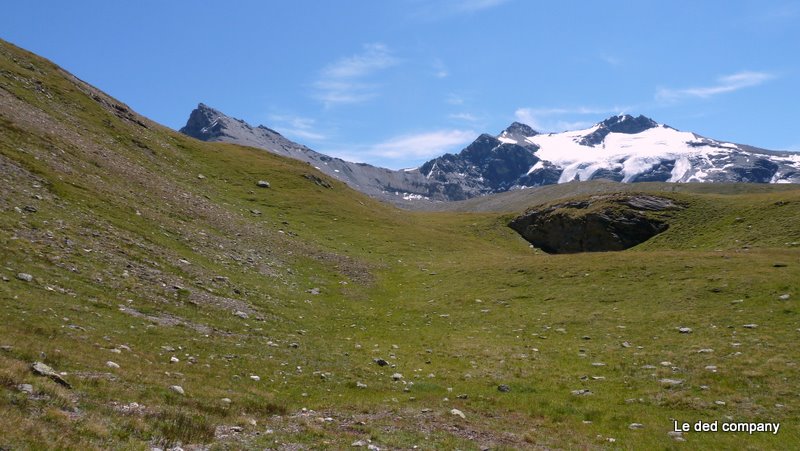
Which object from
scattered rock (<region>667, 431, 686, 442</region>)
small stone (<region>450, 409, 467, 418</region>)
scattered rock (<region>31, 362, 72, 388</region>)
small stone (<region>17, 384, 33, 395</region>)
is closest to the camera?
small stone (<region>17, 384, 33, 395</region>)

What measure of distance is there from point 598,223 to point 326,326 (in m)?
61.4

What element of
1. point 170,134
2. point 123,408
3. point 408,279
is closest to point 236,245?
point 408,279

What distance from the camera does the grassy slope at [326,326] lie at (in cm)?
1620

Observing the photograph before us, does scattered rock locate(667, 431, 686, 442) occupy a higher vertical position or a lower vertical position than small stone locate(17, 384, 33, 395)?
lower

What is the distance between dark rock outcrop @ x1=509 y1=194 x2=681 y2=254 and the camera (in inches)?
3108

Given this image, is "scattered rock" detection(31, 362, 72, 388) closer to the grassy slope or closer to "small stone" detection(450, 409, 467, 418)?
the grassy slope

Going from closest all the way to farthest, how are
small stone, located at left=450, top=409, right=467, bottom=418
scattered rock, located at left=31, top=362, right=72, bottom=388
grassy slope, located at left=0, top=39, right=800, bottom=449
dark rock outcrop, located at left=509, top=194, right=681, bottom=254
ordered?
scattered rock, located at left=31, top=362, right=72, bottom=388 < grassy slope, located at left=0, top=39, right=800, bottom=449 < small stone, located at left=450, top=409, right=467, bottom=418 < dark rock outcrop, located at left=509, top=194, right=681, bottom=254

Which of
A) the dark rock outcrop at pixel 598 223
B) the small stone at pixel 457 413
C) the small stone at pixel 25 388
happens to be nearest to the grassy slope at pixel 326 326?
the small stone at pixel 25 388

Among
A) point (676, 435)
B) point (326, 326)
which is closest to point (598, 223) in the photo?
point (326, 326)

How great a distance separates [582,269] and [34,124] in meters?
55.3

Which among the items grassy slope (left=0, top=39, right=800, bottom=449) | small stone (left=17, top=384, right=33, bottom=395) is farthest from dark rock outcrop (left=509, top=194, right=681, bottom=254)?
small stone (left=17, top=384, right=33, bottom=395)

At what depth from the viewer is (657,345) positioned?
28328 millimetres

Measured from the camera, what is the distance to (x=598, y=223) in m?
82.4

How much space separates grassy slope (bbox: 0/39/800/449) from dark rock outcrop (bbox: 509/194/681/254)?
49.5 ft
